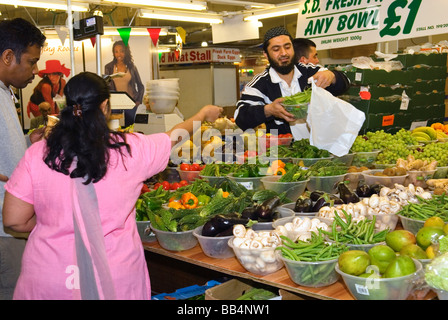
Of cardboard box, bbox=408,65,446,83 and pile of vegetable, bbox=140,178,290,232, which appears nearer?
pile of vegetable, bbox=140,178,290,232

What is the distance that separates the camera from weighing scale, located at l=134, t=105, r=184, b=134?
520 cm

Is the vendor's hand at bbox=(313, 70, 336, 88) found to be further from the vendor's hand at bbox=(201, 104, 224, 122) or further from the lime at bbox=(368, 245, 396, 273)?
the lime at bbox=(368, 245, 396, 273)

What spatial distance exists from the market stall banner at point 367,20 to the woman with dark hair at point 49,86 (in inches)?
205

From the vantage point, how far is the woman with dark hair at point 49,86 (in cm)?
966

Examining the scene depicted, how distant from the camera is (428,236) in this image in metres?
2.32

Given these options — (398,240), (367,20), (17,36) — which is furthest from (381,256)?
(367,20)

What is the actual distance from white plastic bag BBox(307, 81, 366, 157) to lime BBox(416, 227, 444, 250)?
5.46 ft

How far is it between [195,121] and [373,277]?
1299 millimetres

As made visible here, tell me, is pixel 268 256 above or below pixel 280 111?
below

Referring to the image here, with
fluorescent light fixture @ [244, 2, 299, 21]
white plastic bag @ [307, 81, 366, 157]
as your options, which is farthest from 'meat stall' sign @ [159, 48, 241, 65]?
white plastic bag @ [307, 81, 366, 157]

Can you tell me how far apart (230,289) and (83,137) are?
1.24 m

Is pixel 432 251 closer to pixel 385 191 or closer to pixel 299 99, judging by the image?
pixel 385 191
